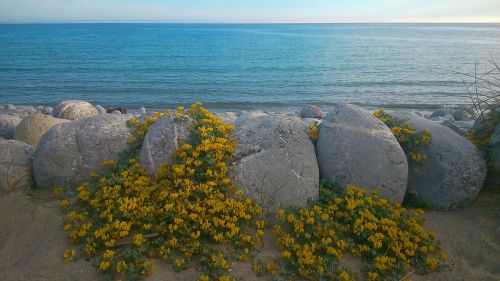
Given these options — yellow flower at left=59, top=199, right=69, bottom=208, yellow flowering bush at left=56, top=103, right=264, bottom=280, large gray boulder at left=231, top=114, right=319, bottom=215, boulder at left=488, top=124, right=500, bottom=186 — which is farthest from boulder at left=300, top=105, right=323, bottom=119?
yellow flower at left=59, top=199, right=69, bottom=208

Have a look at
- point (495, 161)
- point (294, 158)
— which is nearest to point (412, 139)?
point (495, 161)

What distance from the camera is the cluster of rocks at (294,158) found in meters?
5.46

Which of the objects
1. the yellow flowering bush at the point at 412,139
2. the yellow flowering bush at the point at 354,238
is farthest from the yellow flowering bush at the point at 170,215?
A: the yellow flowering bush at the point at 412,139

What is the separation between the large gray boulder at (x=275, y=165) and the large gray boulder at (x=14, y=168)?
11.4ft

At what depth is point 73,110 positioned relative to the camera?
14.2 meters

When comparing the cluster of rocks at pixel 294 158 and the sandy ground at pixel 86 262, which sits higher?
the cluster of rocks at pixel 294 158

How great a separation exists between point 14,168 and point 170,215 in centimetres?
307

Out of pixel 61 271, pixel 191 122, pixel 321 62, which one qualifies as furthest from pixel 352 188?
pixel 321 62

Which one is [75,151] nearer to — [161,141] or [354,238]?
[161,141]

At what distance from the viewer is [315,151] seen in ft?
19.9

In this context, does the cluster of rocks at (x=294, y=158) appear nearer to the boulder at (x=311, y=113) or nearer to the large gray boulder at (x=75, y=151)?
the large gray boulder at (x=75, y=151)

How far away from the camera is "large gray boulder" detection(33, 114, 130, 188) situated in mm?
5918

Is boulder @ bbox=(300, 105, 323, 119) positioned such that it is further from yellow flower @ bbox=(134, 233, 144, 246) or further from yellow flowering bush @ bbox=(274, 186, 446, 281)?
yellow flower @ bbox=(134, 233, 144, 246)

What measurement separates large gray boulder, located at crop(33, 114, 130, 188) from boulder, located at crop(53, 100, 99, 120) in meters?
8.46
